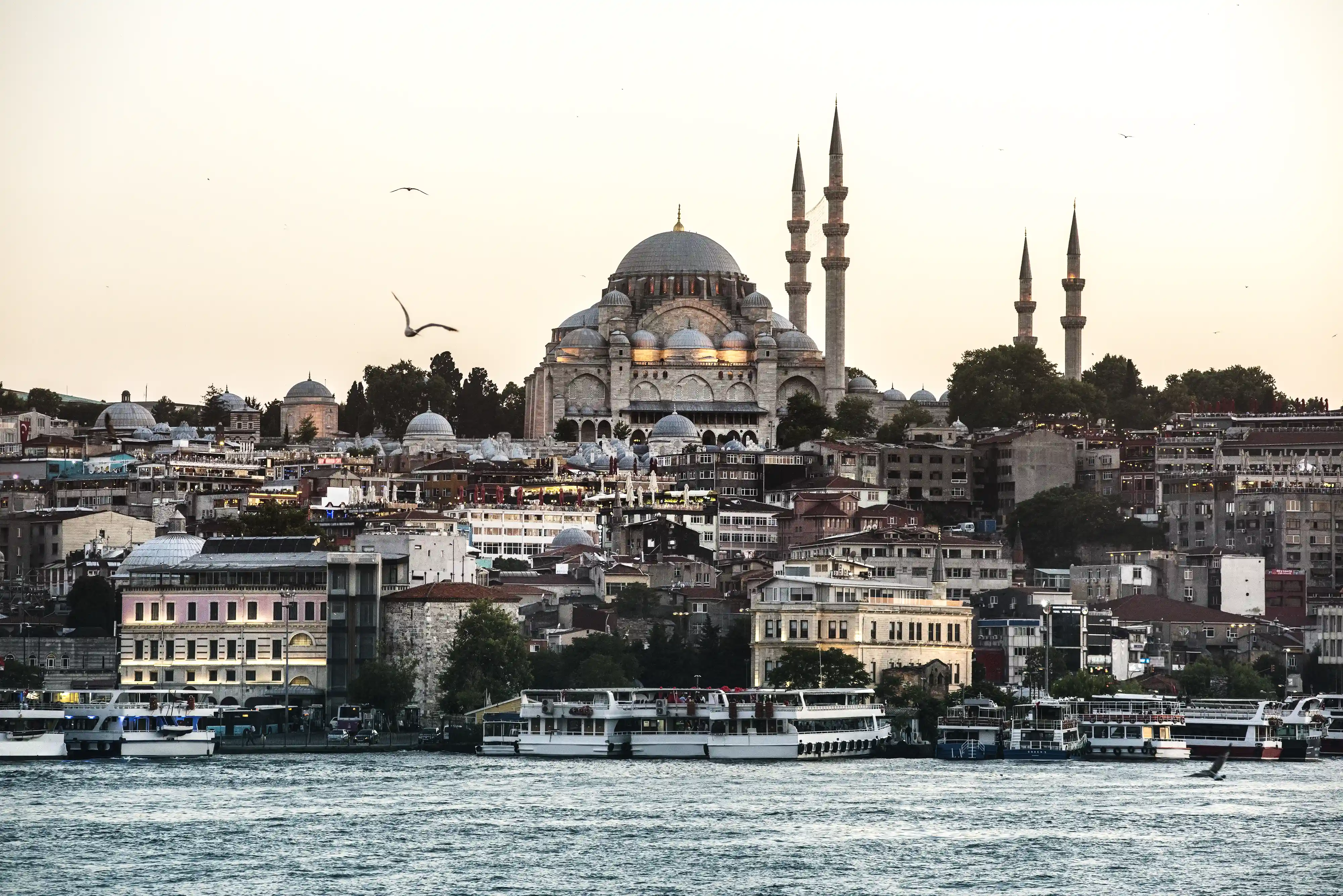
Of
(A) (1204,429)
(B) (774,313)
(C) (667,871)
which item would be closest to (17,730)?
(C) (667,871)

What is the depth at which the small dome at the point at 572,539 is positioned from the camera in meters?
99.1

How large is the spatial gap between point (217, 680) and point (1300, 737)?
2463 cm

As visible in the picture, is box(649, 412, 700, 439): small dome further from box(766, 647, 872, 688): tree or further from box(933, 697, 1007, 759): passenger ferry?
box(933, 697, 1007, 759): passenger ferry

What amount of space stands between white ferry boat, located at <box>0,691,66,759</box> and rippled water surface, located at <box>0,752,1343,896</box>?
35.4 inches

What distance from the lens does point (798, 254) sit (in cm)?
13450

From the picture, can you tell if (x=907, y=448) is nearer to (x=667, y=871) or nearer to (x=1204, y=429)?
(x=1204, y=429)

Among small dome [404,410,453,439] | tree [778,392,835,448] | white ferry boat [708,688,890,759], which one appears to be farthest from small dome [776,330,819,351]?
white ferry boat [708,688,890,759]

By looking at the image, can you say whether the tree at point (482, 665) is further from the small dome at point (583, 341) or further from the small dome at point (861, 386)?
the small dome at point (861, 386)

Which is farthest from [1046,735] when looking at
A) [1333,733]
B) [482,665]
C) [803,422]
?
Answer: [803,422]

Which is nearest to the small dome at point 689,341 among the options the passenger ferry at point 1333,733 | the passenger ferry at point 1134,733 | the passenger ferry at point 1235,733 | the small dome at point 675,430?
the small dome at point 675,430

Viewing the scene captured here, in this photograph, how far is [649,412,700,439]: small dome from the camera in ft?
416

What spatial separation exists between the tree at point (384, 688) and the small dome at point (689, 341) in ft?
219

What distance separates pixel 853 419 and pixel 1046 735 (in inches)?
2316

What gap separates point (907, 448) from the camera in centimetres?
11469
